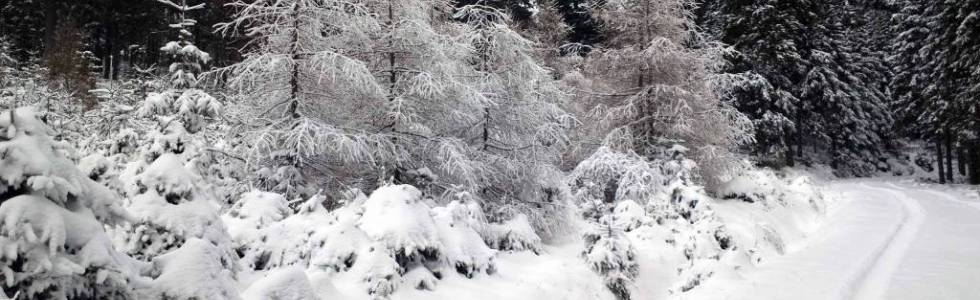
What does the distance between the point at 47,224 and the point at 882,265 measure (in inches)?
460

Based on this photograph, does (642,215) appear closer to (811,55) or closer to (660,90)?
(660,90)

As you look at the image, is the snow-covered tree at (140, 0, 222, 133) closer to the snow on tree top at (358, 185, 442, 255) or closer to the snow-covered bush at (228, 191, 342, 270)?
the snow-covered bush at (228, 191, 342, 270)

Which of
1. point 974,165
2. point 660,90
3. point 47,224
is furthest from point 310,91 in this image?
point 974,165

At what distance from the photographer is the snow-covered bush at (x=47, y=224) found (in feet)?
7.16

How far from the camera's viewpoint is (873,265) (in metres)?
9.79

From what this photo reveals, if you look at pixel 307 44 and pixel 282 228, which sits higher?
pixel 307 44

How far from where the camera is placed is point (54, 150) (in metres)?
2.47

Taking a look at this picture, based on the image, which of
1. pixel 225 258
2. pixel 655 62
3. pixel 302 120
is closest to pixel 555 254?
pixel 302 120

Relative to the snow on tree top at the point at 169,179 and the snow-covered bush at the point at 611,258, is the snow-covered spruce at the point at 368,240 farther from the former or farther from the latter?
the snow on tree top at the point at 169,179

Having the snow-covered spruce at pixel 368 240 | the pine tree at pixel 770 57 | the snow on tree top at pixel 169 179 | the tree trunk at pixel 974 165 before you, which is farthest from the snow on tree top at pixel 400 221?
the tree trunk at pixel 974 165

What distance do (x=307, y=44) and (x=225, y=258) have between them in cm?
588

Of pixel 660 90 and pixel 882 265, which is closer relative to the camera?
pixel 882 265

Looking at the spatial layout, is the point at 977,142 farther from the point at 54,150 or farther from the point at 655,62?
the point at 54,150

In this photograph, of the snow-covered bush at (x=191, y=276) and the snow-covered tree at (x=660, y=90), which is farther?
the snow-covered tree at (x=660, y=90)
